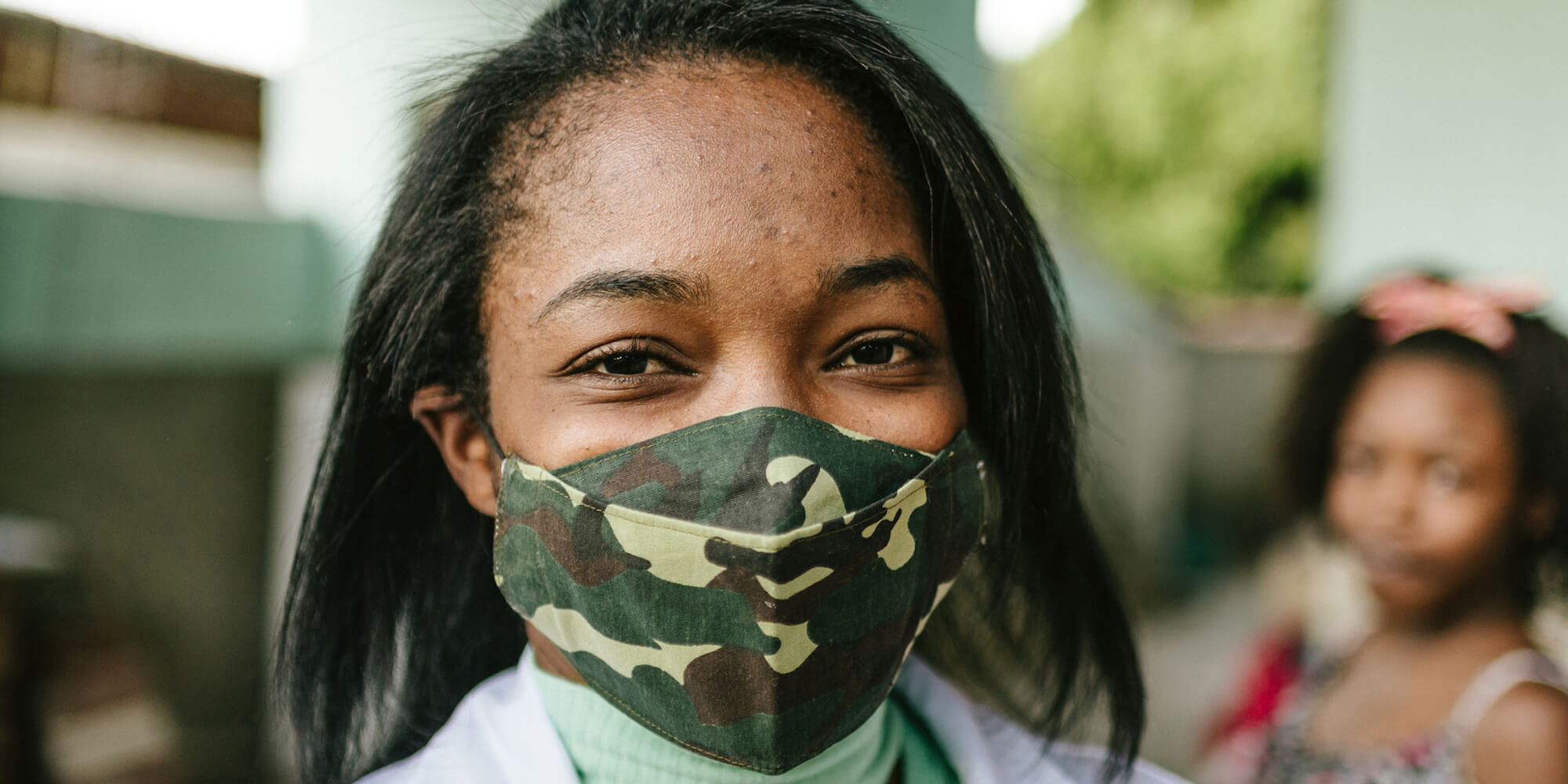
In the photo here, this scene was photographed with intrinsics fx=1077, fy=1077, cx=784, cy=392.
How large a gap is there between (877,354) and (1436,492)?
173 centimetres

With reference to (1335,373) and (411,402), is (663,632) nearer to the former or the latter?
(411,402)

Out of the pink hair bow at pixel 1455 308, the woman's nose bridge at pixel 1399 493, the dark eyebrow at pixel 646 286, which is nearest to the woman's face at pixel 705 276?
the dark eyebrow at pixel 646 286

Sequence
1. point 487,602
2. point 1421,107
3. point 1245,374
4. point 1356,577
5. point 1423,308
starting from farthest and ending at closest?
point 1245,374 < point 1356,577 < point 1421,107 < point 1423,308 < point 487,602

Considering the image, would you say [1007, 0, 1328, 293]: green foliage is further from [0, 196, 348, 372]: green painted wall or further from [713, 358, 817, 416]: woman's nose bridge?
[713, 358, 817, 416]: woman's nose bridge

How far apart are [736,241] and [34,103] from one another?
411cm

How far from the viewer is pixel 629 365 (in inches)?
58.1

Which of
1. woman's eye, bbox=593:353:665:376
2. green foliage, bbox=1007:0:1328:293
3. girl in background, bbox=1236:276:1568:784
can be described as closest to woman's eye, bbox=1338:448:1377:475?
girl in background, bbox=1236:276:1568:784

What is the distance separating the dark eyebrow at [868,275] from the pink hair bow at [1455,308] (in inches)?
74.1

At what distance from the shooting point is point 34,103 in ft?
13.8

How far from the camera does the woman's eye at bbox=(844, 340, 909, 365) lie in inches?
59.8

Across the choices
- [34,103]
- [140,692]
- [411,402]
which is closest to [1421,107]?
[411,402]

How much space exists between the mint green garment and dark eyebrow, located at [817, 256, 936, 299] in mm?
626

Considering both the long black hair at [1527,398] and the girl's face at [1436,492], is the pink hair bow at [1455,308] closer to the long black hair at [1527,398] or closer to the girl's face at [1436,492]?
the long black hair at [1527,398]

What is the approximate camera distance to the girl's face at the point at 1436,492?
2.50m
